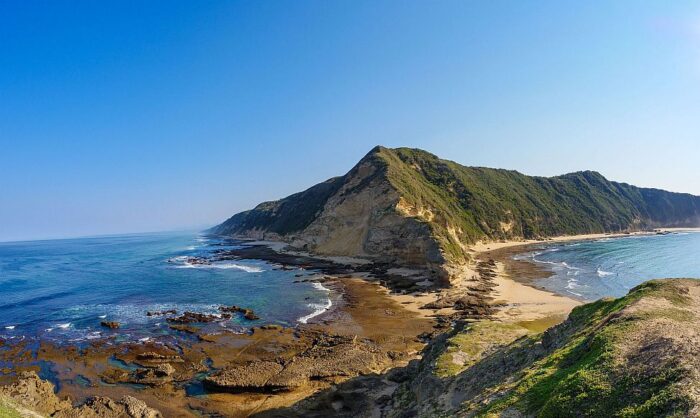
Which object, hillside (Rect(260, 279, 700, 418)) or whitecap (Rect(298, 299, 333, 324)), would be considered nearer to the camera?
hillside (Rect(260, 279, 700, 418))

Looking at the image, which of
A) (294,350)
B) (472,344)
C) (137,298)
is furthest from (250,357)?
(137,298)

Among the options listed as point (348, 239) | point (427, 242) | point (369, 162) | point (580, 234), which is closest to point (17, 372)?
point (427, 242)

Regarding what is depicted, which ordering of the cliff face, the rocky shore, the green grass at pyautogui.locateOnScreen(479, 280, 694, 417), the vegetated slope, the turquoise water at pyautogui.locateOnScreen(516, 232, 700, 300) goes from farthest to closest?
the cliff face → the turquoise water at pyautogui.locateOnScreen(516, 232, 700, 300) → the rocky shore → the vegetated slope → the green grass at pyautogui.locateOnScreen(479, 280, 694, 417)

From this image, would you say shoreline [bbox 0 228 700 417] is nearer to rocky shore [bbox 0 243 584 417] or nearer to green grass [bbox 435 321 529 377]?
rocky shore [bbox 0 243 584 417]

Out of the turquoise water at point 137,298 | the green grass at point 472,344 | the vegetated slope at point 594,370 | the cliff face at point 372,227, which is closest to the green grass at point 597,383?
the vegetated slope at point 594,370

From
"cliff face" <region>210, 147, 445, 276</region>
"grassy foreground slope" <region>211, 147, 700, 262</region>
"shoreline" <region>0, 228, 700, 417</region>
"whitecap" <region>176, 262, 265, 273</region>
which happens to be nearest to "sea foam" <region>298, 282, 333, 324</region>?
"shoreline" <region>0, 228, 700, 417</region>

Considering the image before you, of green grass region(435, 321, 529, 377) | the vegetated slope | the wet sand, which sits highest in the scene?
the vegetated slope
